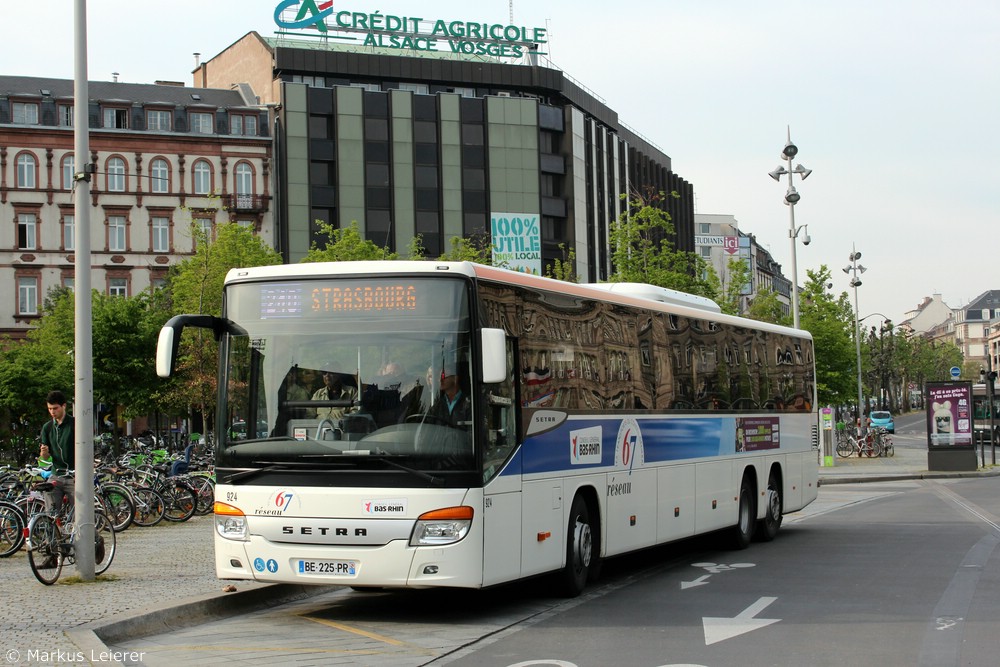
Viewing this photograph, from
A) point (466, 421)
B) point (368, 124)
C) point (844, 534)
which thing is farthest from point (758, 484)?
point (368, 124)

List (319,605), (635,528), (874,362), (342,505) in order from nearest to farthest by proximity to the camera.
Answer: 1. (342,505)
2. (319,605)
3. (635,528)
4. (874,362)

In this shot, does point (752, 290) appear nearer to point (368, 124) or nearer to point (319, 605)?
point (368, 124)

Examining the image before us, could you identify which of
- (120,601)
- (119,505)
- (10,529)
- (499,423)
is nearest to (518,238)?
(119,505)

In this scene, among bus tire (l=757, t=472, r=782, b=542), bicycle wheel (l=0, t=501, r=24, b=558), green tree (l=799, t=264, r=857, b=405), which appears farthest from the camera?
green tree (l=799, t=264, r=857, b=405)

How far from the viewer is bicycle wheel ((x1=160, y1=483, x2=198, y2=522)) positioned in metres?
20.8

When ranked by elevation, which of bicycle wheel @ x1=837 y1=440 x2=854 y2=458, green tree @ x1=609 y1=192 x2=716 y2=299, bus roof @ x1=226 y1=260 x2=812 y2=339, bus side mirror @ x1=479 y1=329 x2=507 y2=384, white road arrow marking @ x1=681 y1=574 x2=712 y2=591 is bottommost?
bicycle wheel @ x1=837 y1=440 x2=854 y2=458

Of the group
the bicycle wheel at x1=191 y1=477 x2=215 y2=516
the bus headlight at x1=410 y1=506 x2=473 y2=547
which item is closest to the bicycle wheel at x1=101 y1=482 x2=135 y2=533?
the bicycle wheel at x1=191 y1=477 x2=215 y2=516

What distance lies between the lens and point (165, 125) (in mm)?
76875

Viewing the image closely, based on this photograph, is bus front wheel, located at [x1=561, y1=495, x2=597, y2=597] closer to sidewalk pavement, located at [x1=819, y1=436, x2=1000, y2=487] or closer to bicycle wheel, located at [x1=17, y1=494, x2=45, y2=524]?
bicycle wheel, located at [x1=17, y1=494, x2=45, y2=524]

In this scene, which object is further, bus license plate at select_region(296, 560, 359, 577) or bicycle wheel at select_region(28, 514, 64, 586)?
bicycle wheel at select_region(28, 514, 64, 586)

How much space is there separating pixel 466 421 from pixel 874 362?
101900 mm

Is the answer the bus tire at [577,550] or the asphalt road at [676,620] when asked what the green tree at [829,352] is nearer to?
the asphalt road at [676,620]

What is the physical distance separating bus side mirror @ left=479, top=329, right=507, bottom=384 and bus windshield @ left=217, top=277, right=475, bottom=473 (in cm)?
56

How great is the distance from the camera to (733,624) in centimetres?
1052
